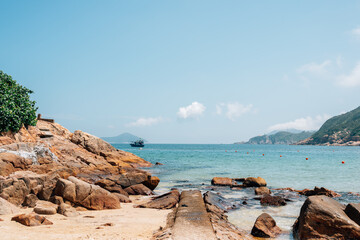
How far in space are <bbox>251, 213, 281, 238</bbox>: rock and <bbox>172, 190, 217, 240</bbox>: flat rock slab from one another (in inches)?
72.6

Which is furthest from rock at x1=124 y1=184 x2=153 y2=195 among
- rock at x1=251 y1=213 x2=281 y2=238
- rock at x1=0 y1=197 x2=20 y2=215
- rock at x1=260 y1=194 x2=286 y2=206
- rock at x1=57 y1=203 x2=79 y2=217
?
rock at x1=251 y1=213 x2=281 y2=238

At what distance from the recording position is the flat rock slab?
761 centimetres

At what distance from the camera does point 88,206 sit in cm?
1153

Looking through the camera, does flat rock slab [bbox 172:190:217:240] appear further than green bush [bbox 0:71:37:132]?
No

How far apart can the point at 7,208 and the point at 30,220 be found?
1.92 meters

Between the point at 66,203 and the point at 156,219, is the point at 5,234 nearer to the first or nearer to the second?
the point at 66,203

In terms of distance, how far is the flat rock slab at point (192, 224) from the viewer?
7609 mm

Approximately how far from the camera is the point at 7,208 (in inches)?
377

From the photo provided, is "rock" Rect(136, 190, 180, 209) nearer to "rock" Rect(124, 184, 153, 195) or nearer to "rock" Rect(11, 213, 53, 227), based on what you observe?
"rock" Rect(124, 184, 153, 195)

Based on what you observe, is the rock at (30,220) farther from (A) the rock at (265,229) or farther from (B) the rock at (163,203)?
(A) the rock at (265,229)

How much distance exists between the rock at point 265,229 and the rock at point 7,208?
28.7ft

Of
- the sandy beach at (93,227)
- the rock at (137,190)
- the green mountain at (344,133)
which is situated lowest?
the rock at (137,190)

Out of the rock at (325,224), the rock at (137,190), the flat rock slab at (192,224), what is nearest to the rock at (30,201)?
the flat rock slab at (192,224)

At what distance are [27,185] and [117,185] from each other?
6.49 meters
